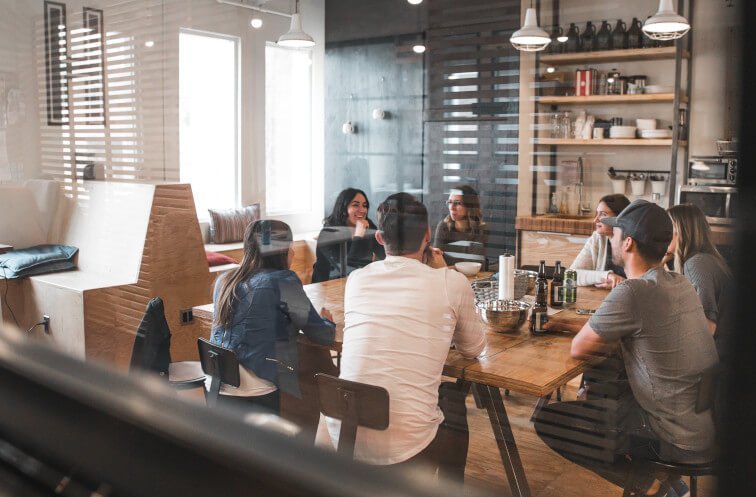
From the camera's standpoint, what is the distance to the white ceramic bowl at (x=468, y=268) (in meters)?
1.23

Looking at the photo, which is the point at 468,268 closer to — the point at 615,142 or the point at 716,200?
the point at 615,142

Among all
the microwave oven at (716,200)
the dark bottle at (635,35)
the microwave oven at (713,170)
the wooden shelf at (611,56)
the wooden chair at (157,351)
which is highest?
the dark bottle at (635,35)

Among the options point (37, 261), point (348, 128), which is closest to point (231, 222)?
point (348, 128)

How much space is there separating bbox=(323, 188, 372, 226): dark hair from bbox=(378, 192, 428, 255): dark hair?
5cm

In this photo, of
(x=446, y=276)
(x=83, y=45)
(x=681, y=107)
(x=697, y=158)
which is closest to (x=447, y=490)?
(x=697, y=158)

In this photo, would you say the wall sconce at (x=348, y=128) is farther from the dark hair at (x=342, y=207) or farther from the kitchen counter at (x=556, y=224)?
the kitchen counter at (x=556, y=224)

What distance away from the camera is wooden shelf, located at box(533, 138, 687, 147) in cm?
91

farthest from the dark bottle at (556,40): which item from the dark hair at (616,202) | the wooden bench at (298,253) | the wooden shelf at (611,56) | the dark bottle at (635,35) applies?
the wooden bench at (298,253)

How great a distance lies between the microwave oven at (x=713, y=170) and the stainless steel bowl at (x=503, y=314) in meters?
0.69

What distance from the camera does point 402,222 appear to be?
1219 mm

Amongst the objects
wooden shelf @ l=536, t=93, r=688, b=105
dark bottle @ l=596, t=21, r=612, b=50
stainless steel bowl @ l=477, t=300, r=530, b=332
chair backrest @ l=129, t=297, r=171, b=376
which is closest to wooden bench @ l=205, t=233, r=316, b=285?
chair backrest @ l=129, t=297, r=171, b=376

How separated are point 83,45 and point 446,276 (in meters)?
0.92

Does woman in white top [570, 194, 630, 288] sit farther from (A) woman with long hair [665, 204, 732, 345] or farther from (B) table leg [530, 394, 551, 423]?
(B) table leg [530, 394, 551, 423]

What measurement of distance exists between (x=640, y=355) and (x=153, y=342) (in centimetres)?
91
